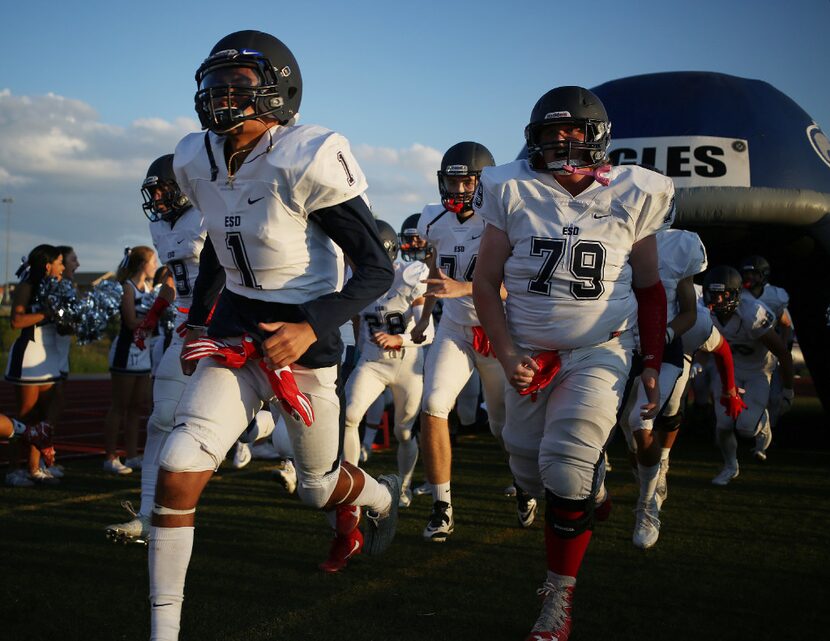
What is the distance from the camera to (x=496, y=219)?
3.52 m

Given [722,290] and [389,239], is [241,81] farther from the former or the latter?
[722,290]

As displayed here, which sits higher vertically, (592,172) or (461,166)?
(461,166)

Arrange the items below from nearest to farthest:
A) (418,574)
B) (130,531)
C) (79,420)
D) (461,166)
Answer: (418,574) < (130,531) < (461,166) < (79,420)

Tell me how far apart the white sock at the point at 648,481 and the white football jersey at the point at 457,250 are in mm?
1377

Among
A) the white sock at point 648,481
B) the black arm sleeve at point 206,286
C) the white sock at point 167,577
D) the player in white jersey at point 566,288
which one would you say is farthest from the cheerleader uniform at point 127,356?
the white sock at point 167,577

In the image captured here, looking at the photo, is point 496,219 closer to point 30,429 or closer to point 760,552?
point 760,552

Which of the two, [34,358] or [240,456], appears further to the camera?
[240,456]

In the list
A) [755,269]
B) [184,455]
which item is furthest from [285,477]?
[755,269]

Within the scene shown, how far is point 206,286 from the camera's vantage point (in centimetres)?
355

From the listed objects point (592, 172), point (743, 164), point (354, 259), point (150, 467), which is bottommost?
point (150, 467)

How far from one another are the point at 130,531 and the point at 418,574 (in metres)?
1.65

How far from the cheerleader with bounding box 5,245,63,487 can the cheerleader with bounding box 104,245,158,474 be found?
0.57m

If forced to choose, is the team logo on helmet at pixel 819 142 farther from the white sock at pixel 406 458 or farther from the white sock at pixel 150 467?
the white sock at pixel 150 467

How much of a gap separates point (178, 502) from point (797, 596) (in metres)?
2.94
